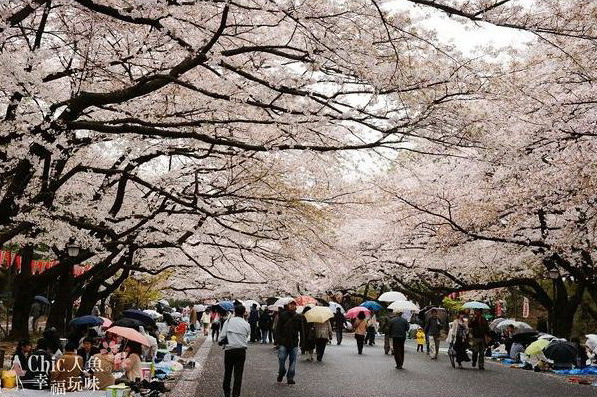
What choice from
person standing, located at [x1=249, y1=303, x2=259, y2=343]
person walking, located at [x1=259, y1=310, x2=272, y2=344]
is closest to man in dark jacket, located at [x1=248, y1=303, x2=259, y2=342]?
person standing, located at [x1=249, y1=303, x2=259, y2=343]

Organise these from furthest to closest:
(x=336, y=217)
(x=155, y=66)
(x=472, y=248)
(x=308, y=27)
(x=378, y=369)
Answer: (x=472, y=248), (x=378, y=369), (x=336, y=217), (x=155, y=66), (x=308, y=27)

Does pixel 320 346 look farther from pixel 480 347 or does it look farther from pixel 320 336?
pixel 480 347

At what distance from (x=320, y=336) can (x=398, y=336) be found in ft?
10.9

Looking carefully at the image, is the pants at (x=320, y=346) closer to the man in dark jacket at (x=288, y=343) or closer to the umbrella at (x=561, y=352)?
the umbrella at (x=561, y=352)

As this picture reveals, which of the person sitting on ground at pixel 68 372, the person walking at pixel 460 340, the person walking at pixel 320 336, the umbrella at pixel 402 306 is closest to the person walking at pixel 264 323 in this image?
the umbrella at pixel 402 306

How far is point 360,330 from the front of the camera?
2241 cm

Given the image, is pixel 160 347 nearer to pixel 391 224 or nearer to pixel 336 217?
pixel 336 217

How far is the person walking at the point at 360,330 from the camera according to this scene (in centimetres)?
2198

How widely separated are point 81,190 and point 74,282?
2700mm

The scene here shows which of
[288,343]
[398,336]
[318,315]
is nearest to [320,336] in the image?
[318,315]

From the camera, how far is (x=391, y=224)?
25.7 metres

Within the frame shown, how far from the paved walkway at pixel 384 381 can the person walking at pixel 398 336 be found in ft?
0.92

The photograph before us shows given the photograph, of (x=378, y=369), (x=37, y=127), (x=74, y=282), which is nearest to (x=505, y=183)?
(x=378, y=369)

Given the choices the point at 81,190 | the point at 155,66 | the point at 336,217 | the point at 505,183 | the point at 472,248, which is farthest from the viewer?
the point at 472,248
